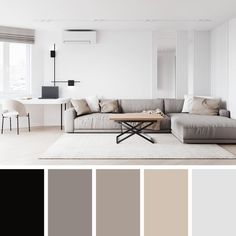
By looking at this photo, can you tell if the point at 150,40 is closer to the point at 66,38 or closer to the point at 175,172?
the point at 66,38

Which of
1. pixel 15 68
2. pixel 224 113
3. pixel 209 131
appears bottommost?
pixel 209 131

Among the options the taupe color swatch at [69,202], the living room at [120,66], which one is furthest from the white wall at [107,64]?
the taupe color swatch at [69,202]

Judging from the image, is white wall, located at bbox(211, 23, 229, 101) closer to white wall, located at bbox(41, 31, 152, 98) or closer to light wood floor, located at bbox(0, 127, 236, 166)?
white wall, located at bbox(41, 31, 152, 98)

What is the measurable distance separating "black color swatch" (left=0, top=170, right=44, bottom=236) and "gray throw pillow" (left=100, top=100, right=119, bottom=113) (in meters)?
6.90

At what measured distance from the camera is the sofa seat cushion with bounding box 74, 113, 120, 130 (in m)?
7.25

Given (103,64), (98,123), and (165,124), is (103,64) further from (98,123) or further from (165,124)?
(165,124)

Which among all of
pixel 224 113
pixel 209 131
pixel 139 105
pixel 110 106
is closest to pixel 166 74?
pixel 139 105

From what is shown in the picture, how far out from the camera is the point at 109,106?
7938 millimetres

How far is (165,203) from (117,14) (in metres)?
6.09

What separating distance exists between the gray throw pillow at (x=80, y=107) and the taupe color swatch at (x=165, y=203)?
669 cm

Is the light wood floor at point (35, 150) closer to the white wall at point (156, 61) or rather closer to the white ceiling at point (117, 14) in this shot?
the white ceiling at point (117, 14)

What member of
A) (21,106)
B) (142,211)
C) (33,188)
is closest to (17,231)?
(33,188)

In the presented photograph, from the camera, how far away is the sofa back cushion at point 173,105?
8.13m

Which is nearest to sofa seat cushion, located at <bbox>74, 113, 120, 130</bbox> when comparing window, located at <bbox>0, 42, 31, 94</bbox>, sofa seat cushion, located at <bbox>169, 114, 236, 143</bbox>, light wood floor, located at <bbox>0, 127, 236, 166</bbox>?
light wood floor, located at <bbox>0, 127, 236, 166</bbox>
